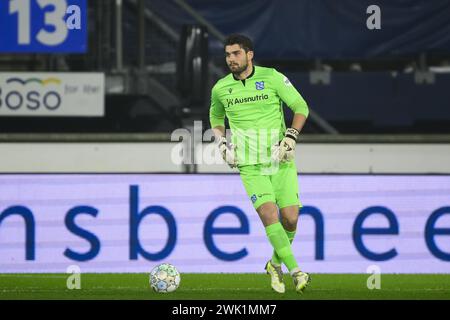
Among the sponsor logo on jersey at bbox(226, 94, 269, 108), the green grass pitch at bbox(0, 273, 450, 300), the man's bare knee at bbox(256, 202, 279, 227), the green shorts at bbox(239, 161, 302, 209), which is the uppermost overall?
the sponsor logo on jersey at bbox(226, 94, 269, 108)

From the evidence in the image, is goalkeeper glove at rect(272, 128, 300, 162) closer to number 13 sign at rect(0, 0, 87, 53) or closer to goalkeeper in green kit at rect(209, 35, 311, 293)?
goalkeeper in green kit at rect(209, 35, 311, 293)

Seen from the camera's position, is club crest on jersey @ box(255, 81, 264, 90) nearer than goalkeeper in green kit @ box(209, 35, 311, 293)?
No

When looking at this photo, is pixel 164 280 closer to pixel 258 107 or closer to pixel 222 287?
pixel 222 287

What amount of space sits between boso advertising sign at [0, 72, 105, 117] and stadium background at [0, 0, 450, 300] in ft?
0.05

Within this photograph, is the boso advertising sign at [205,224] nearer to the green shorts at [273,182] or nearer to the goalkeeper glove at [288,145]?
the green shorts at [273,182]

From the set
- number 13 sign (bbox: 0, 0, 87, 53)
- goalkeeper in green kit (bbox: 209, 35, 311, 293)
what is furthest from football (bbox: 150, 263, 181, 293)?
number 13 sign (bbox: 0, 0, 87, 53)

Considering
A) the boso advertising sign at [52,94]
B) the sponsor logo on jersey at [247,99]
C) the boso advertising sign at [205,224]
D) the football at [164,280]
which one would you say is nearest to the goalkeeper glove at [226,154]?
the sponsor logo on jersey at [247,99]

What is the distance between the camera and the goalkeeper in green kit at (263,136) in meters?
9.91

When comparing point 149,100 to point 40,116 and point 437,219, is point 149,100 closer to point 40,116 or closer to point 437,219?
point 40,116

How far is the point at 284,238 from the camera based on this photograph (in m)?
9.84

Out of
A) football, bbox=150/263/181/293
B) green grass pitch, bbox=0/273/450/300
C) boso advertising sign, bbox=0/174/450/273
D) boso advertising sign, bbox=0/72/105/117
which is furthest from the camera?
boso advertising sign, bbox=0/72/105/117

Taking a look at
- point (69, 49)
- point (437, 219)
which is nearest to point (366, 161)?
point (437, 219)

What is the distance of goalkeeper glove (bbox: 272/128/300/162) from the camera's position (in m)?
9.77

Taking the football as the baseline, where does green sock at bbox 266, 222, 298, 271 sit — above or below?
above
